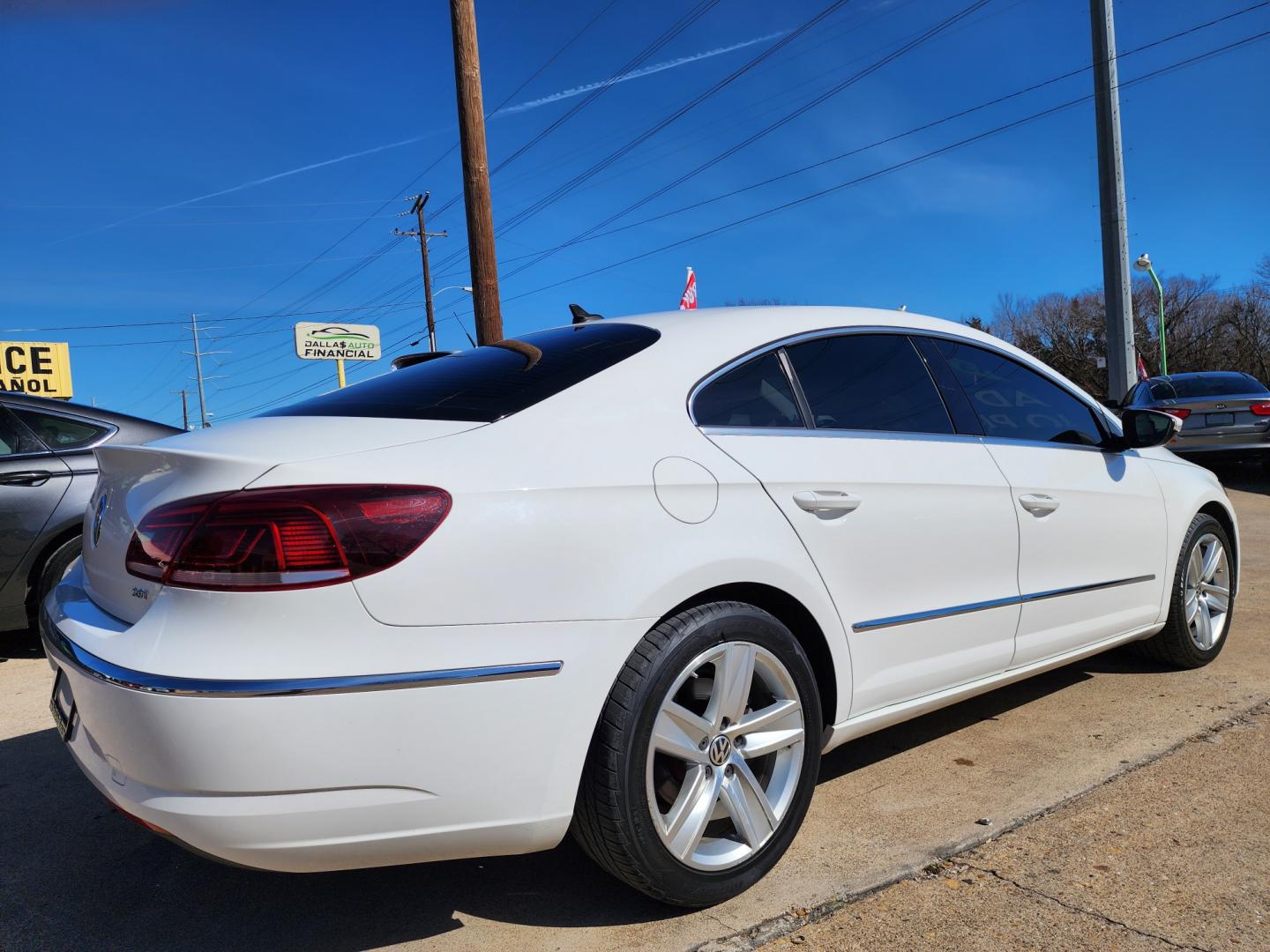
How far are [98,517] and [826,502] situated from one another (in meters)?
1.90

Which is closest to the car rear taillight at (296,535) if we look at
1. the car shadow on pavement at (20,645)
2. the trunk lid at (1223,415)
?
the car shadow on pavement at (20,645)

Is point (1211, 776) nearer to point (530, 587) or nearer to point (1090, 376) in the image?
point (530, 587)

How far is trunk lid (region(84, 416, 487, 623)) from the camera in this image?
188 centimetres

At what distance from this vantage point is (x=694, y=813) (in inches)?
84.5

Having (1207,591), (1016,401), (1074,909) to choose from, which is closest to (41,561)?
(1016,401)

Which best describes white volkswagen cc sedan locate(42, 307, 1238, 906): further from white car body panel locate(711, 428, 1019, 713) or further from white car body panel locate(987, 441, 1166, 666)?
white car body panel locate(987, 441, 1166, 666)

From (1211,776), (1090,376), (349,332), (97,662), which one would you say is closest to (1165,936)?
(1211,776)

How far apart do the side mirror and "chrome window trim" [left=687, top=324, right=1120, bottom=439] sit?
0.22 feet

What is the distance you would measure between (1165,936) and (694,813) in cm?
109

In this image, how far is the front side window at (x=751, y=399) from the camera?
2.41 m

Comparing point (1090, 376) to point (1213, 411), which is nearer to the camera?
point (1213, 411)

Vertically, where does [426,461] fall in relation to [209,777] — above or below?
above

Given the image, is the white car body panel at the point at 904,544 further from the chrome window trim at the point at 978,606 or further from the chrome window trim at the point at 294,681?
the chrome window trim at the point at 294,681

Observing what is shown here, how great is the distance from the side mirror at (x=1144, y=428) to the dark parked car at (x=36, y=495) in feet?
15.6
